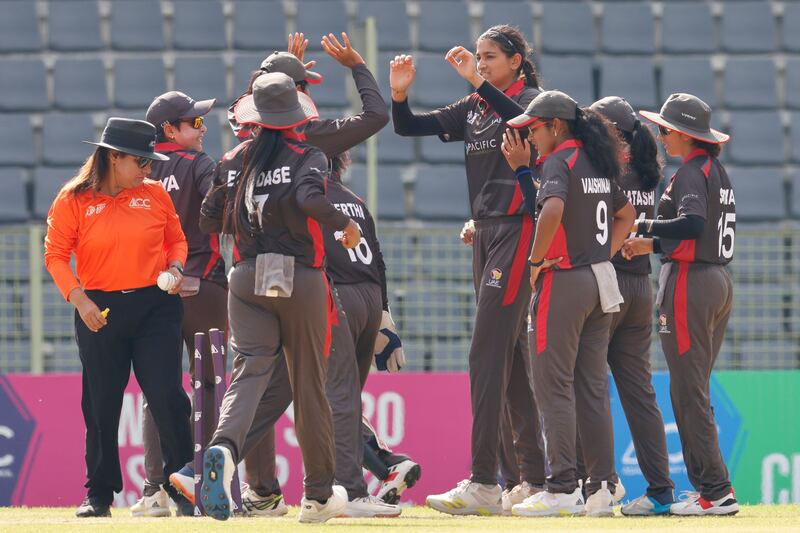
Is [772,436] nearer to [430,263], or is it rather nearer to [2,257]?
[430,263]

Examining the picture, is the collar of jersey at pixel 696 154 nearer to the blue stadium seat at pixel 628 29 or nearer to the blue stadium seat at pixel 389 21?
the blue stadium seat at pixel 389 21

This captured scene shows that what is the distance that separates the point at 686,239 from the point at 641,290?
1.30 ft

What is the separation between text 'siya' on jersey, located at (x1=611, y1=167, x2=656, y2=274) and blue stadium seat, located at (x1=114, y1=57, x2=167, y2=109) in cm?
584

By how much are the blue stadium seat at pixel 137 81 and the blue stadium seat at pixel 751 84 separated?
4611 mm

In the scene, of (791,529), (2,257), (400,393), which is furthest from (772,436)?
(2,257)

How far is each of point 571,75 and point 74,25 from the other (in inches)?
160

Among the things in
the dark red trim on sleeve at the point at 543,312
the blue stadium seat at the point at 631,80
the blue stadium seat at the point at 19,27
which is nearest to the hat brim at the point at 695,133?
the dark red trim on sleeve at the point at 543,312

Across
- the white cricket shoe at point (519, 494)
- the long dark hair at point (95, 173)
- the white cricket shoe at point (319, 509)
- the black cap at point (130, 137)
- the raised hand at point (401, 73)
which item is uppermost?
the raised hand at point (401, 73)

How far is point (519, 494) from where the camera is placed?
584 centimetres

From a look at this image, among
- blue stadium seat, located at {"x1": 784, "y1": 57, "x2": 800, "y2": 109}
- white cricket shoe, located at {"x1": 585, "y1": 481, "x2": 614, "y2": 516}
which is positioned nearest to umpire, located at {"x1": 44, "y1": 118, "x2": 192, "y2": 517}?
white cricket shoe, located at {"x1": 585, "y1": 481, "x2": 614, "y2": 516}

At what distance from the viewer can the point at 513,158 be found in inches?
216

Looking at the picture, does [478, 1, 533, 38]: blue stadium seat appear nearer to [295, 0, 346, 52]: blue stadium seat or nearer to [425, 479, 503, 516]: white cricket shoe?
[295, 0, 346, 52]: blue stadium seat

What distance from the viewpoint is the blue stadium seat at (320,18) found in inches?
449

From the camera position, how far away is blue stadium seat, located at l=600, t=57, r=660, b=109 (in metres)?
11.3
